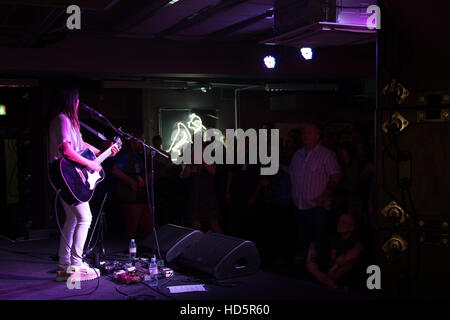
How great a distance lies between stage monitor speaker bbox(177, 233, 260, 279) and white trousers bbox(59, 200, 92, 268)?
1044 mm

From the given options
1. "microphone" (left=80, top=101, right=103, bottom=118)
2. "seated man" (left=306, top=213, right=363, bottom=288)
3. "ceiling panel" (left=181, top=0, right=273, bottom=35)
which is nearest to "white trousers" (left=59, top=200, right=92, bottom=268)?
"microphone" (left=80, top=101, right=103, bottom=118)

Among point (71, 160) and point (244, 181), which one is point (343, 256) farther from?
point (71, 160)

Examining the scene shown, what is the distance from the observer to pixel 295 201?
496 centimetres

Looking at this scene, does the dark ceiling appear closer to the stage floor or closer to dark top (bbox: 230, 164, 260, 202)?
dark top (bbox: 230, 164, 260, 202)

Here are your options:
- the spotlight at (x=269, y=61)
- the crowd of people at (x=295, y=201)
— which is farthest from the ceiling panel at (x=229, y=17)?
the crowd of people at (x=295, y=201)

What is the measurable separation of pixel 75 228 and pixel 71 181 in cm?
44

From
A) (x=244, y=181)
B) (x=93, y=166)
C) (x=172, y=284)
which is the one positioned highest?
(x=93, y=166)

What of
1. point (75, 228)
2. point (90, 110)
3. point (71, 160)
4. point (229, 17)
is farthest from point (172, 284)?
point (229, 17)

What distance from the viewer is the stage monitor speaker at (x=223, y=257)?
4582mm

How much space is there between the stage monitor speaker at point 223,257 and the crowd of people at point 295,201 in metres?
0.57

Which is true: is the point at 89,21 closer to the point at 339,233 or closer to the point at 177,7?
the point at 177,7

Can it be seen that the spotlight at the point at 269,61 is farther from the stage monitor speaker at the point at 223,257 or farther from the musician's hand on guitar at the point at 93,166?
the musician's hand on guitar at the point at 93,166

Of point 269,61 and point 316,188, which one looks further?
point 269,61
